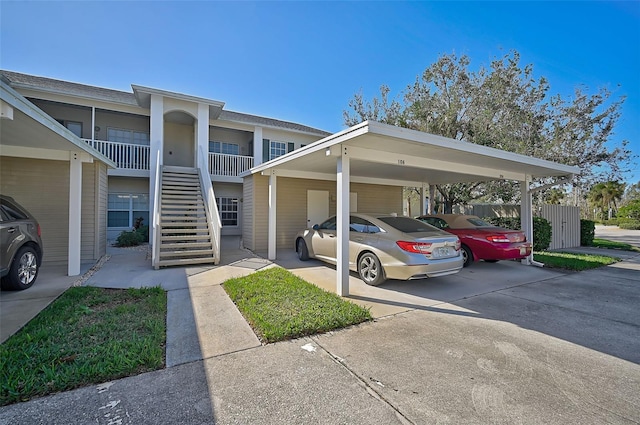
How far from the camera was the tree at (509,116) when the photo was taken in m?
11.6

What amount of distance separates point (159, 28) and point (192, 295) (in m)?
7.02

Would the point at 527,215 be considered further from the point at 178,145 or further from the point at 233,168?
the point at 178,145

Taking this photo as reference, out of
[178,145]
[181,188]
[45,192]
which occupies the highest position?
[178,145]

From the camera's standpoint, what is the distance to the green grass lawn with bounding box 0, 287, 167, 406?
241cm

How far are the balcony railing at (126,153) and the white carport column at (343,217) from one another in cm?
1013

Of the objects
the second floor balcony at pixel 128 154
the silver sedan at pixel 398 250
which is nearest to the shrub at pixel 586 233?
the silver sedan at pixel 398 250

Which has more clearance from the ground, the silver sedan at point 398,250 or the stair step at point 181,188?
the stair step at point 181,188

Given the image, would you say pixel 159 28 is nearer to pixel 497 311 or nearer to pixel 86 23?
pixel 86 23

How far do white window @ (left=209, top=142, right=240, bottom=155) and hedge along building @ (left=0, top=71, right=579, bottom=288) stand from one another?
0.05 meters

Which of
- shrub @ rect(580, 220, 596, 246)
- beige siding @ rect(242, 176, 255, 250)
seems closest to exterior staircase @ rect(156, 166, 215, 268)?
beige siding @ rect(242, 176, 255, 250)

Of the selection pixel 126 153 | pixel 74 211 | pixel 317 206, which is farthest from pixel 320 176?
pixel 126 153

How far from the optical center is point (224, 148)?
14695mm

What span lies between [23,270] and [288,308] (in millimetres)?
4861

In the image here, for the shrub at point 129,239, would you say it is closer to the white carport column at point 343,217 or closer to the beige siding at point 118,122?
the beige siding at point 118,122
